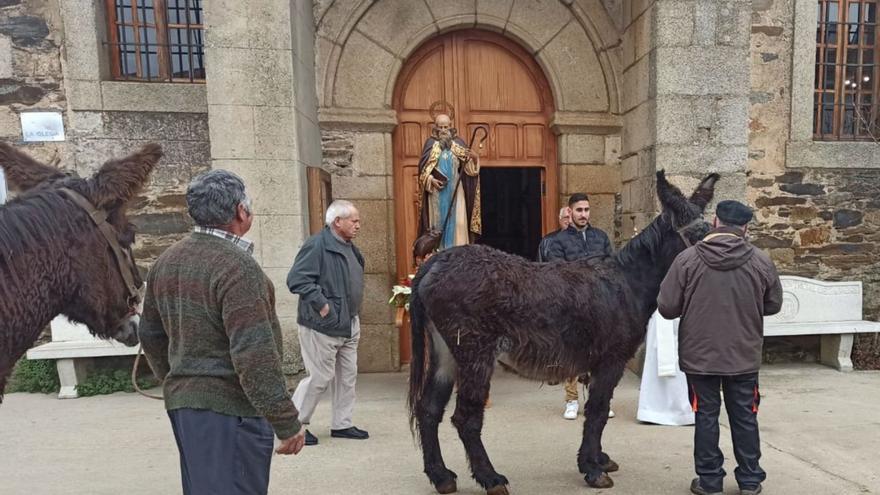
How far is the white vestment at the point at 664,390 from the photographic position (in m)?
4.41

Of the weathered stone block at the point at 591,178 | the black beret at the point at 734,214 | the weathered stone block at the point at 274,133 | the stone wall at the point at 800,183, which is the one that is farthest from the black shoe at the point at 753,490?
the weathered stone block at the point at 274,133

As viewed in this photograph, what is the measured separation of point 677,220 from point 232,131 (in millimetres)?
3863

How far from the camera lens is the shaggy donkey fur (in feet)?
10.3

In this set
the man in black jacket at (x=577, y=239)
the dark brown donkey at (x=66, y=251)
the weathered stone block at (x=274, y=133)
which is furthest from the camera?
the weathered stone block at (x=274, y=133)

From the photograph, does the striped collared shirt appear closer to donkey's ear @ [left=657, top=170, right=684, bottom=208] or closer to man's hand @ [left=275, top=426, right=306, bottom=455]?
man's hand @ [left=275, top=426, right=306, bottom=455]

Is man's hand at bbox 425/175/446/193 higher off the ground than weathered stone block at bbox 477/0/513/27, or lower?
lower

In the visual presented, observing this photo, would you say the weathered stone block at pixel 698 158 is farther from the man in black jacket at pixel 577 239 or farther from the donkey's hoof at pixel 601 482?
the donkey's hoof at pixel 601 482

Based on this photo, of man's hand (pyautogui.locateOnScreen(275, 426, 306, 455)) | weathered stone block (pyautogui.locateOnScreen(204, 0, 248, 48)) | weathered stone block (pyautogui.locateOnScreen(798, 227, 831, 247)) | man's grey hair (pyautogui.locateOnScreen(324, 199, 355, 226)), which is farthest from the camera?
weathered stone block (pyautogui.locateOnScreen(798, 227, 831, 247))

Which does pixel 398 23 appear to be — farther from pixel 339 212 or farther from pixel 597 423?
pixel 597 423

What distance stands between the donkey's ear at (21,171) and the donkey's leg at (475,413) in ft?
7.45

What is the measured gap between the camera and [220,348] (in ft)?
6.39

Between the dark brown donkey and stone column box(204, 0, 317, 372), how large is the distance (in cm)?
264

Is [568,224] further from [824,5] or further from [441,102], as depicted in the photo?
[824,5]

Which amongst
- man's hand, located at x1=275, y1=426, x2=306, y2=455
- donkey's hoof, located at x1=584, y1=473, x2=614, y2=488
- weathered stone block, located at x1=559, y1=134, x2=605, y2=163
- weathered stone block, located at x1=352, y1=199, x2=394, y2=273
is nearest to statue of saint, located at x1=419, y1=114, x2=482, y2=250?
weathered stone block, located at x1=352, y1=199, x2=394, y2=273
